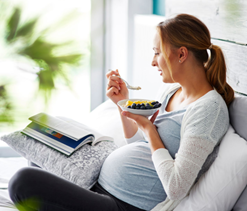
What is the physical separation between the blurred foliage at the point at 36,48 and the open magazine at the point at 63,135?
1.05 meters

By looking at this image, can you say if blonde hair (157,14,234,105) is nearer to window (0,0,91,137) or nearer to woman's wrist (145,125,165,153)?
woman's wrist (145,125,165,153)

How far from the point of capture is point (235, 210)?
93 centimetres

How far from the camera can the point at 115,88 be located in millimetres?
1383

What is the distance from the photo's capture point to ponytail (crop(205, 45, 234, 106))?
110cm

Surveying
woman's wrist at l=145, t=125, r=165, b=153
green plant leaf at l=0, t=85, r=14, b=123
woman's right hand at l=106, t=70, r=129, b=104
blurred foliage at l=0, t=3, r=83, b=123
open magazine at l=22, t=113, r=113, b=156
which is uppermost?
blurred foliage at l=0, t=3, r=83, b=123

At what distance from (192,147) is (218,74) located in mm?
334

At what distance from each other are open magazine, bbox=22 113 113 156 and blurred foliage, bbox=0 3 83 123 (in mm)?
1051

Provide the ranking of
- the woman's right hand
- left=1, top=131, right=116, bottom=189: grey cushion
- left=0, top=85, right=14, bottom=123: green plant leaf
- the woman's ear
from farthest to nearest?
the woman's right hand
left=1, top=131, right=116, bottom=189: grey cushion
the woman's ear
left=0, top=85, right=14, bottom=123: green plant leaf

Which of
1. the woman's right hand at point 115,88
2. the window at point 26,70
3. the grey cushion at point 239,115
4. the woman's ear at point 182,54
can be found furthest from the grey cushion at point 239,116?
the window at point 26,70

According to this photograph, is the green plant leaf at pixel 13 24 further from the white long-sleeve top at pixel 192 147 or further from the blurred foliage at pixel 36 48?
the white long-sleeve top at pixel 192 147

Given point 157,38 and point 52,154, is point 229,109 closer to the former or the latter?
point 157,38

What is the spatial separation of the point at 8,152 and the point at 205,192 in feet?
7.11

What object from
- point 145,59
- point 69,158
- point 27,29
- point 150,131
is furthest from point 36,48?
point 145,59

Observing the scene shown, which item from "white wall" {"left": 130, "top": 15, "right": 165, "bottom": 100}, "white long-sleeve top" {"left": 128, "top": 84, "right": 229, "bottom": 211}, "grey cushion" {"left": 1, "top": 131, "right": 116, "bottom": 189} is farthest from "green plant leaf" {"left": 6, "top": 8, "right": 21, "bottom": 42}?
"white wall" {"left": 130, "top": 15, "right": 165, "bottom": 100}
